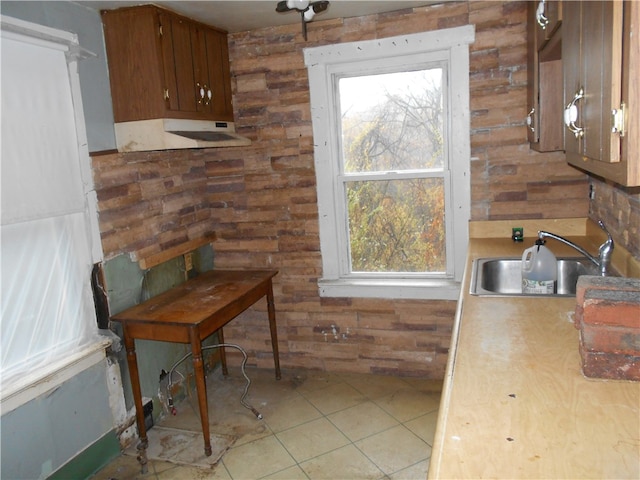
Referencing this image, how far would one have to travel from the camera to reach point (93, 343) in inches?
98.2

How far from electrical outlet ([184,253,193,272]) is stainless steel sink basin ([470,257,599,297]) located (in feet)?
6.03

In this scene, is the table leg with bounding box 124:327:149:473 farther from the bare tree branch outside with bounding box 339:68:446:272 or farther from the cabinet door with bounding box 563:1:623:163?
the cabinet door with bounding box 563:1:623:163

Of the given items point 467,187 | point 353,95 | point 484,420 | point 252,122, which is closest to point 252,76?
point 252,122

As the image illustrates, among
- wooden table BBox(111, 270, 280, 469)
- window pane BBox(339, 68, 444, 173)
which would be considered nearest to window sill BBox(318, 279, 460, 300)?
wooden table BBox(111, 270, 280, 469)

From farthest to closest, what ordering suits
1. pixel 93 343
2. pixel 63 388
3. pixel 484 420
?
pixel 93 343, pixel 63 388, pixel 484 420

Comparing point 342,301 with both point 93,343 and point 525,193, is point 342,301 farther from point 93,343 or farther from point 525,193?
point 93,343

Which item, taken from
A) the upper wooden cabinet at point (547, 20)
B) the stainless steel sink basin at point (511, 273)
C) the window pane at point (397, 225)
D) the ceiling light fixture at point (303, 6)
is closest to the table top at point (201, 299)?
the window pane at point (397, 225)

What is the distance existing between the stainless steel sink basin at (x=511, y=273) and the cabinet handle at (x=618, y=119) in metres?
1.17

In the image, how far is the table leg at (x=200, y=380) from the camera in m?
2.43

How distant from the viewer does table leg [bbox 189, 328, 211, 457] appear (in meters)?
2.43

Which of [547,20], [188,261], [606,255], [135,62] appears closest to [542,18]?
[547,20]

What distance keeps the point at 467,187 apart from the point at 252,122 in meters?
1.47

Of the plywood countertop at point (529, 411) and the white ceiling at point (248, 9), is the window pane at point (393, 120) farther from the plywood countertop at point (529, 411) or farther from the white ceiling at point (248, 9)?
the plywood countertop at point (529, 411)

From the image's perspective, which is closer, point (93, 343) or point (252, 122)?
point (93, 343)
